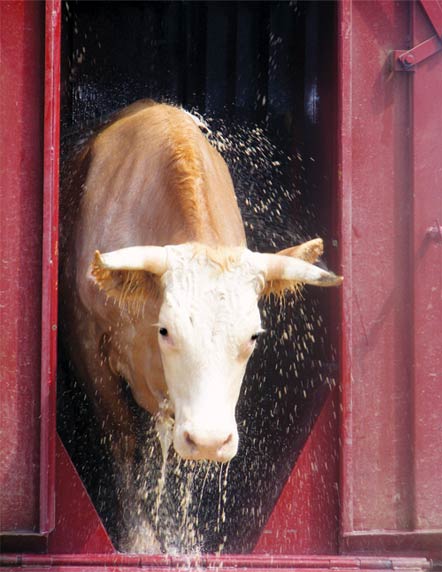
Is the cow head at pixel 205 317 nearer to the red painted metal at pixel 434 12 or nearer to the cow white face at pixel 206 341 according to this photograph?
the cow white face at pixel 206 341

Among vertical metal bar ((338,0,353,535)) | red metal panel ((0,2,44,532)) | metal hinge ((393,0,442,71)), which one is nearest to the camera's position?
red metal panel ((0,2,44,532))

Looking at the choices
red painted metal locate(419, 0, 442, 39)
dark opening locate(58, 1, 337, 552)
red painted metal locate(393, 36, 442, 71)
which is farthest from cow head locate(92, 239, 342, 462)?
red painted metal locate(419, 0, 442, 39)

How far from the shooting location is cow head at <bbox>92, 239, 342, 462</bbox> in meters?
3.75

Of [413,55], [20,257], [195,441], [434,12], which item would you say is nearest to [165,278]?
[20,257]

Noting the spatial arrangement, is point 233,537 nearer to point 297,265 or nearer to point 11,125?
point 297,265

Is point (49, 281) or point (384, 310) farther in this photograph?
point (384, 310)

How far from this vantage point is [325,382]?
4777mm

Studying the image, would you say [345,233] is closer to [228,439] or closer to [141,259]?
[141,259]

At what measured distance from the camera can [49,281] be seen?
4.11 metres

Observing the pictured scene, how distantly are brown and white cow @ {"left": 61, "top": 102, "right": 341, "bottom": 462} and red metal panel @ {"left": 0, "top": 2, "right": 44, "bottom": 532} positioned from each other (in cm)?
31

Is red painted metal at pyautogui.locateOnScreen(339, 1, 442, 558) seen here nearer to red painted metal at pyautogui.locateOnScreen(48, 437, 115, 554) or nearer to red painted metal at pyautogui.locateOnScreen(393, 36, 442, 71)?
red painted metal at pyautogui.locateOnScreen(393, 36, 442, 71)

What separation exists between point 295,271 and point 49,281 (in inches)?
36.8

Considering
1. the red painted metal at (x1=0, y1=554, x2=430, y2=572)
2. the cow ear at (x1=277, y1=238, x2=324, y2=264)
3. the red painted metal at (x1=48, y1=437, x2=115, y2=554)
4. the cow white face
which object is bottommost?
the red painted metal at (x1=0, y1=554, x2=430, y2=572)

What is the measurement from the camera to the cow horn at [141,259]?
3.99 metres
